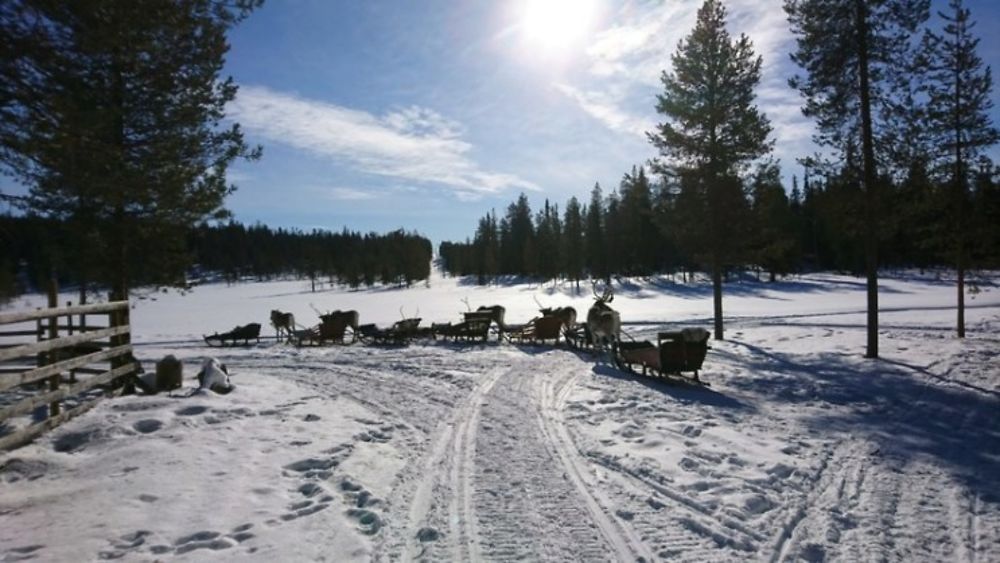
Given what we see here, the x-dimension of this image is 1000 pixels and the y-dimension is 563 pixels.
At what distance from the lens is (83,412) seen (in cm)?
765

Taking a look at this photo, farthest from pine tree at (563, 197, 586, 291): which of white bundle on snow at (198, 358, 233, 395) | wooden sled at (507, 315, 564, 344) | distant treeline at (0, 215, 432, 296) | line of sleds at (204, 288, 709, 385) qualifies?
white bundle on snow at (198, 358, 233, 395)

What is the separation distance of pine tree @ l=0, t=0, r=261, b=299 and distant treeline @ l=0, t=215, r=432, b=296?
36 cm

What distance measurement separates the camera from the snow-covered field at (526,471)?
4379 millimetres

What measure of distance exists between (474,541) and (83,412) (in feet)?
21.5

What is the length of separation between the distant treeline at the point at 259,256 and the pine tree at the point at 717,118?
16.0m

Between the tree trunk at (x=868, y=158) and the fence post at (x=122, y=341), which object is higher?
the tree trunk at (x=868, y=158)

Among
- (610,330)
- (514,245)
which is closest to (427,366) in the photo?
(610,330)

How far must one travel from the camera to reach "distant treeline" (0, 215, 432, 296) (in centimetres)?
1155

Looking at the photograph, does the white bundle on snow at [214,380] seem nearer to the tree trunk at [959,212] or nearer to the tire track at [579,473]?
the tire track at [579,473]

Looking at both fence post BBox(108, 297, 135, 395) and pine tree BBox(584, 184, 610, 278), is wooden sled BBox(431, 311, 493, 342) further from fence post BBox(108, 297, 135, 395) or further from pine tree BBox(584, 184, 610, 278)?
pine tree BBox(584, 184, 610, 278)

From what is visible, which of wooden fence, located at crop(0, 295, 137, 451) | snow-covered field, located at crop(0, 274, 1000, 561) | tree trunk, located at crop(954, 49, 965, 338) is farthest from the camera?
tree trunk, located at crop(954, 49, 965, 338)

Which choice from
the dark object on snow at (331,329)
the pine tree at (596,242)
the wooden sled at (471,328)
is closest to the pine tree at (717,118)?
the wooden sled at (471,328)

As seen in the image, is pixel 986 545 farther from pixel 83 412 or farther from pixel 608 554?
pixel 83 412

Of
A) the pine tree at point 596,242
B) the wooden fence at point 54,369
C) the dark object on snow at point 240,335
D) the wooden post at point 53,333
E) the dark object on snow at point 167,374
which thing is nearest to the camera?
the wooden fence at point 54,369
